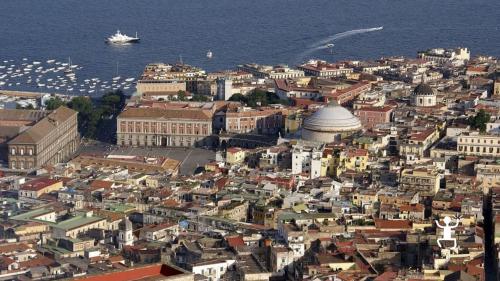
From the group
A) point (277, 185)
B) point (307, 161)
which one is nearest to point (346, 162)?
point (307, 161)

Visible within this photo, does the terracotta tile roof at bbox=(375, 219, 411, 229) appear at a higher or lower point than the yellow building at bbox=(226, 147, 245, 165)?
lower

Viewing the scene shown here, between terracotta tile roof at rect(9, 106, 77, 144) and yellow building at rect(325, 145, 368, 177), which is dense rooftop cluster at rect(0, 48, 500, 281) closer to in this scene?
yellow building at rect(325, 145, 368, 177)

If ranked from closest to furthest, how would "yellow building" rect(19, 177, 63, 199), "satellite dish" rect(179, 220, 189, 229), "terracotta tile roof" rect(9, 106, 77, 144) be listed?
1. "satellite dish" rect(179, 220, 189, 229)
2. "yellow building" rect(19, 177, 63, 199)
3. "terracotta tile roof" rect(9, 106, 77, 144)

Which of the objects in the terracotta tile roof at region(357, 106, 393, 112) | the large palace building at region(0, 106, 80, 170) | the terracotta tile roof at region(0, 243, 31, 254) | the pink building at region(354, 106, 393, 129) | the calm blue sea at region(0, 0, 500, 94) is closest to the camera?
the terracotta tile roof at region(0, 243, 31, 254)

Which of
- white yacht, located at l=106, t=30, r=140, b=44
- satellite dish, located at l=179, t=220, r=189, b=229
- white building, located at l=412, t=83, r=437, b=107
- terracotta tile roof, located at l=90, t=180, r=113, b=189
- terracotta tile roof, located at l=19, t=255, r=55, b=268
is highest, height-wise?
white yacht, located at l=106, t=30, r=140, b=44

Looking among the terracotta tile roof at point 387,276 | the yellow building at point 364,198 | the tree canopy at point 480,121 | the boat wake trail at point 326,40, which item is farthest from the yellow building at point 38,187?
the boat wake trail at point 326,40

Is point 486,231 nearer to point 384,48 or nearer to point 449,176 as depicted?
point 449,176

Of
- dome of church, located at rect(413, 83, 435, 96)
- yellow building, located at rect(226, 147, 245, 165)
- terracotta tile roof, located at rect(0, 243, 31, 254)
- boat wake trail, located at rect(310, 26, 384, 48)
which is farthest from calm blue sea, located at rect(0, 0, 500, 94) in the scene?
terracotta tile roof, located at rect(0, 243, 31, 254)

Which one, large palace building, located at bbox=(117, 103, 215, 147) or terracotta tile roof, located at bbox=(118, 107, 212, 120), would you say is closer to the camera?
large palace building, located at bbox=(117, 103, 215, 147)
